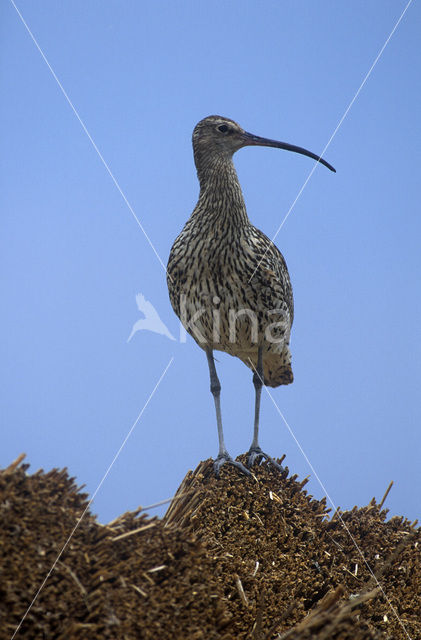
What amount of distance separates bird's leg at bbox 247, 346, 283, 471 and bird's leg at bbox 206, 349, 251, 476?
0.72 ft

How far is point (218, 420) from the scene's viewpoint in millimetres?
6285

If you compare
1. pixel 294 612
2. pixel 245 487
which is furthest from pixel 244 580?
pixel 245 487

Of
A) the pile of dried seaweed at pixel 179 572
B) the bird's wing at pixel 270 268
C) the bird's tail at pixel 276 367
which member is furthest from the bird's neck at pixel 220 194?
the pile of dried seaweed at pixel 179 572

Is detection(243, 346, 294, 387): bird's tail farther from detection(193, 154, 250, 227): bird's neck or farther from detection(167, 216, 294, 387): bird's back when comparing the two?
detection(193, 154, 250, 227): bird's neck

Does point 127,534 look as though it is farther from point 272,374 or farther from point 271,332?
point 272,374

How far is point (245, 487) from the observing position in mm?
5480

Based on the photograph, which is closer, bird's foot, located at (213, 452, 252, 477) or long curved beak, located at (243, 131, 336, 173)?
bird's foot, located at (213, 452, 252, 477)

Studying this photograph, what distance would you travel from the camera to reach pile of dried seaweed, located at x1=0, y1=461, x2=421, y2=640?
2945 millimetres

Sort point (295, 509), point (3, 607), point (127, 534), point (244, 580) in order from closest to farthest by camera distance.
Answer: point (3, 607)
point (127, 534)
point (244, 580)
point (295, 509)

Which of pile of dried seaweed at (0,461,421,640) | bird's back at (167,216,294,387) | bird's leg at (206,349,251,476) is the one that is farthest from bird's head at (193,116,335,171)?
pile of dried seaweed at (0,461,421,640)

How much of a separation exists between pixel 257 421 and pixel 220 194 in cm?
222

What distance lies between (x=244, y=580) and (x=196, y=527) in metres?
0.52

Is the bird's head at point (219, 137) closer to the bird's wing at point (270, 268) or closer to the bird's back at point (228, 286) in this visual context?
the bird's back at point (228, 286)

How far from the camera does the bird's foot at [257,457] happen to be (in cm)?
586
